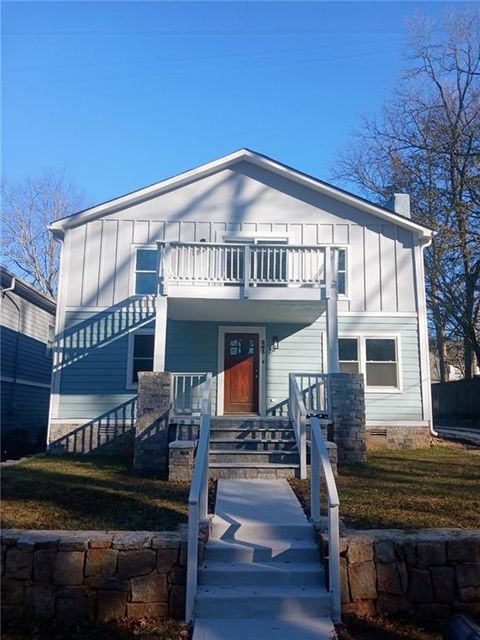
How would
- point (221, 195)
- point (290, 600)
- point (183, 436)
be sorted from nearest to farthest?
point (290, 600) < point (183, 436) < point (221, 195)

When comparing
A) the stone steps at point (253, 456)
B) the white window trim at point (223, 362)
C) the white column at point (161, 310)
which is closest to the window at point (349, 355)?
the white window trim at point (223, 362)

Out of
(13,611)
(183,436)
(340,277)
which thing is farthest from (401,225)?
(13,611)

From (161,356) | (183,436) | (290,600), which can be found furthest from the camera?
(161,356)

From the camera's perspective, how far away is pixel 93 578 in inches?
151

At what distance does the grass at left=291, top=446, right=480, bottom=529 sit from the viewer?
16.1 ft

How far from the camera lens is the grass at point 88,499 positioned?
15.7 ft

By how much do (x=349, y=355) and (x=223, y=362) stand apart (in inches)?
112

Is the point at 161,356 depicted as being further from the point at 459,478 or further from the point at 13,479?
the point at 459,478

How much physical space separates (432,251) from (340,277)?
9649mm

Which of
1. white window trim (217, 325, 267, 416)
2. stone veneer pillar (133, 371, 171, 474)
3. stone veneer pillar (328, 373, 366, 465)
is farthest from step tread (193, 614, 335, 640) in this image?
white window trim (217, 325, 267, 416)

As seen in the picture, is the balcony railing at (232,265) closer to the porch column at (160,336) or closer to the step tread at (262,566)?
the porch column at (160,336)

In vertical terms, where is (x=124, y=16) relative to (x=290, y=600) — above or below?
above

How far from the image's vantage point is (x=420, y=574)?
3.92m

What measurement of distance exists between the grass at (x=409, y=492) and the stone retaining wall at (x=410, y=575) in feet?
2.29
